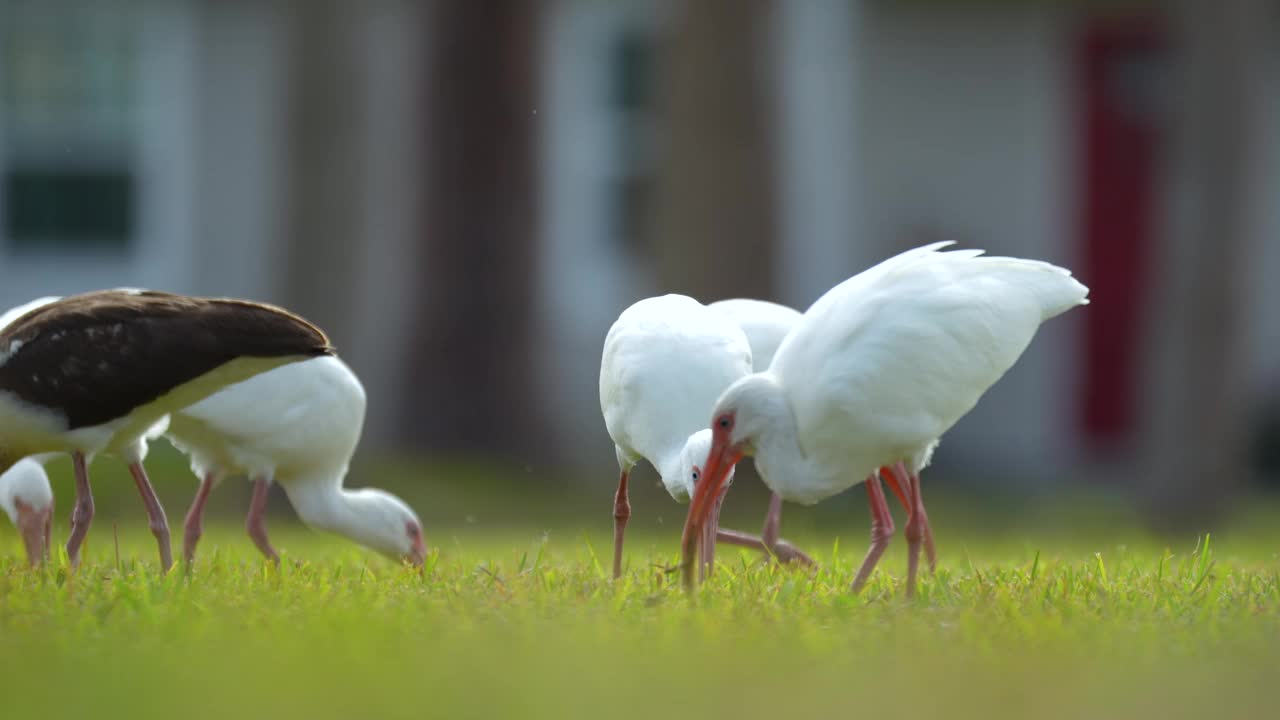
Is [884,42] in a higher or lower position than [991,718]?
higher

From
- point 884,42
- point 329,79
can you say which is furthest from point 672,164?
point 884,42

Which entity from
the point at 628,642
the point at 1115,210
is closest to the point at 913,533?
the point at 628,642

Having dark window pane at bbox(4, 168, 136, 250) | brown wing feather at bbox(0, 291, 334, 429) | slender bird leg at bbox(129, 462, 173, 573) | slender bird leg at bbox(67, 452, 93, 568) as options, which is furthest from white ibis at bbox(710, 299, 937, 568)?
dark window pane at bbox(4, 168, 136, 250)

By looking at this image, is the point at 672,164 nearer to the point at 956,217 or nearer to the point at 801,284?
the point at 801,284

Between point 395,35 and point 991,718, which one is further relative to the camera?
point 395,35

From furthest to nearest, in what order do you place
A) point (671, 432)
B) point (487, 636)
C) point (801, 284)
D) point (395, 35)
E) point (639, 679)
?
1. point (395, 35)
2. point (801, 284)
3. point (671, 432)
4. point (487, 636)
5. point (639, 679)

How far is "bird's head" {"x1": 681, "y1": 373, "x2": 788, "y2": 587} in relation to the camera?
579cm

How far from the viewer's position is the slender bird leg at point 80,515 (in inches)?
262

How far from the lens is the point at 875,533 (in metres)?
6.11

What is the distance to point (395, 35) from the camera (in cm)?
1712

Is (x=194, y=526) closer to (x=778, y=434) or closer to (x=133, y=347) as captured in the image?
(x=133, y=347)

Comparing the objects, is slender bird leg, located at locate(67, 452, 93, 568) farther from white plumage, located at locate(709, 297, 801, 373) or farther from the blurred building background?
the blurred building background

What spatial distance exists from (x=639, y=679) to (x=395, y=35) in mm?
13381

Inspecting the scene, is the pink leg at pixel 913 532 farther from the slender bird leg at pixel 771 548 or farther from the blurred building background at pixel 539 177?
the blurred building background at pixel 539 177
